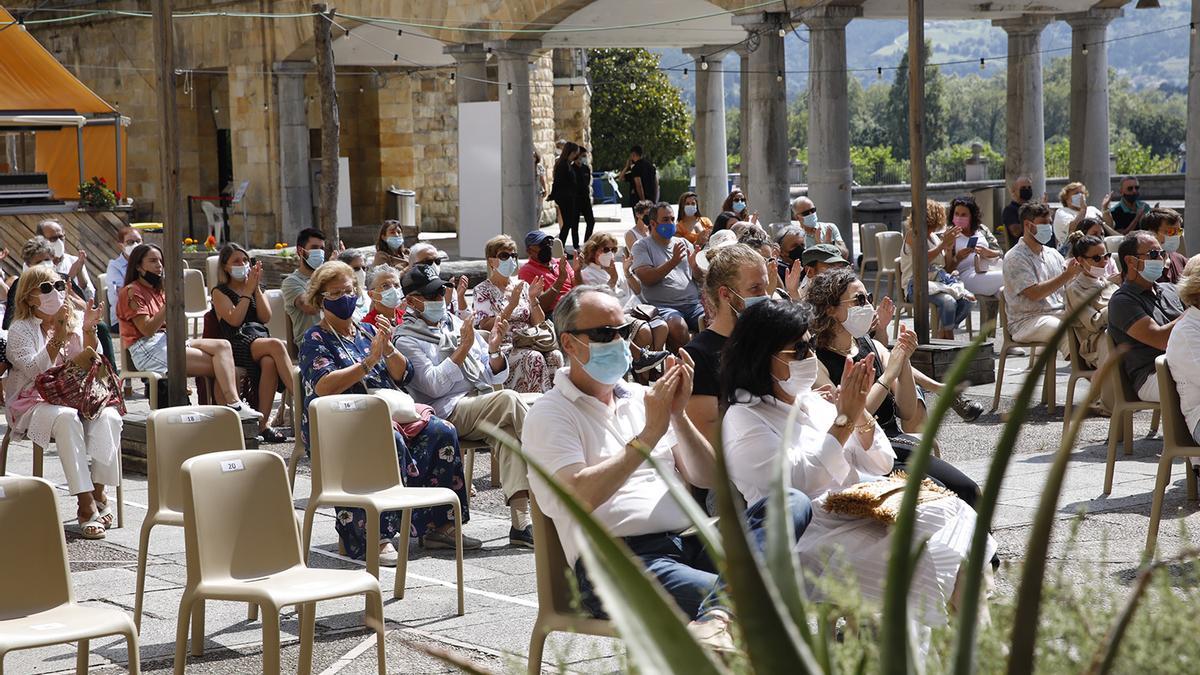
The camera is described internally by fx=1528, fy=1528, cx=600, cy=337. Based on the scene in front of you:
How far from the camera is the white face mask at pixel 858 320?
590cm

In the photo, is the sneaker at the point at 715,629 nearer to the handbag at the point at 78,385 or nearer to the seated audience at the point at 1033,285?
the handbag at the point at 78,385

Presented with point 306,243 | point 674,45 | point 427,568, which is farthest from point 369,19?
point 427,568

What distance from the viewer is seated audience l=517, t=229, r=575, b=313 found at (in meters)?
10.6

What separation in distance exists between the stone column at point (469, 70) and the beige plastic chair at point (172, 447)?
50.6 ft

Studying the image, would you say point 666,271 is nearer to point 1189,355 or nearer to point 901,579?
point 1189,355

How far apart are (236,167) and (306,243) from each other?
16.4m

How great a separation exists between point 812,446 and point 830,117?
13.4 meters

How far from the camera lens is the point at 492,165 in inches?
815

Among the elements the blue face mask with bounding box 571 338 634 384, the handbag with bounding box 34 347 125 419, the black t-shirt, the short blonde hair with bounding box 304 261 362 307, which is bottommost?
the handbag with bounding box 34 347 125 419

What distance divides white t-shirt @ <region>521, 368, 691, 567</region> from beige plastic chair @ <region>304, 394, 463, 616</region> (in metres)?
1.41

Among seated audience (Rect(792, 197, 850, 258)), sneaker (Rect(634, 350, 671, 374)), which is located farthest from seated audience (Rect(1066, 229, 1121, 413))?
seated audience (Rect(792, 197, 850, 258))

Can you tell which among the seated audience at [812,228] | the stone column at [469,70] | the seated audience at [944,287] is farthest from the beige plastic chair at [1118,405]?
the stone column at [469,70]

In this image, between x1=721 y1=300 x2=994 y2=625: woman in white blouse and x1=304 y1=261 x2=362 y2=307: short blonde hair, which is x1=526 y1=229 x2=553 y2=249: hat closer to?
x1=304 y1=261 x2=362 y2=307: short blonde hair

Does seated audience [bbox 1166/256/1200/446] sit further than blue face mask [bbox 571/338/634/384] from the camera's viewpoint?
Yes
